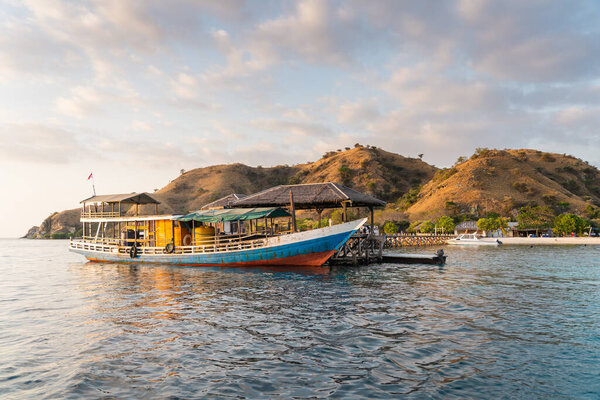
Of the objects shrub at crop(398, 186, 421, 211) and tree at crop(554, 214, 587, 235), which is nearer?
tree at crop(554, 214, 587, 235)

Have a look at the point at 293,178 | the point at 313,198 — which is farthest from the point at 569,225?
the point at 293,178

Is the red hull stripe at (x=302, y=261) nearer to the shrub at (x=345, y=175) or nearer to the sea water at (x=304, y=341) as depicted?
the sea water at (x=304, y=341)

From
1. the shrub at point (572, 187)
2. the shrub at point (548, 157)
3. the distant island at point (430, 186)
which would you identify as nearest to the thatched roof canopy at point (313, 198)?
the distant island at point (430, 186)

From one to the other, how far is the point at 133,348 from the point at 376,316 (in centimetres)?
824

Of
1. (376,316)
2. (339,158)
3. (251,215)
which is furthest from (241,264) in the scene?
(339,158)

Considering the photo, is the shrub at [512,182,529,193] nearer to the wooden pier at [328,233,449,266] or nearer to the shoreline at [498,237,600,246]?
the shoreline at [498,237,600,246]

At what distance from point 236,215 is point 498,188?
113m

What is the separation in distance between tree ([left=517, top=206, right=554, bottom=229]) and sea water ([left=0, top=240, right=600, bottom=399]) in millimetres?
72275

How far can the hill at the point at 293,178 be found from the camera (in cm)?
15700

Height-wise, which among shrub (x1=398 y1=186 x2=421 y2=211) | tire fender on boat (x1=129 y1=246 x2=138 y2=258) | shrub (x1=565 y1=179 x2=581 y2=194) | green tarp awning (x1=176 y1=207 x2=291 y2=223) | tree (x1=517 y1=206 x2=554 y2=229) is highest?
shrub (x1=565 y1=179 x2=581 y2=194)

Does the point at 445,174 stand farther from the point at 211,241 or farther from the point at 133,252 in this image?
the point at 133,252

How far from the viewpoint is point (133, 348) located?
11.0 m

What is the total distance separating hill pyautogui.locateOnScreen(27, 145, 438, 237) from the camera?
157 m

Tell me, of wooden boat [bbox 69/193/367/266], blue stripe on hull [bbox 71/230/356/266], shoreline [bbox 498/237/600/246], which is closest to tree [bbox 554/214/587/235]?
shoreline [bbox 498/237/600/246]
